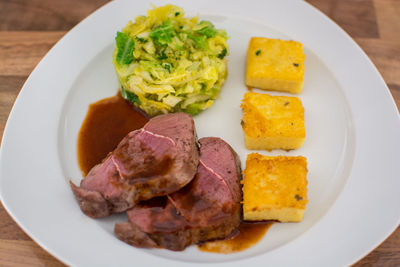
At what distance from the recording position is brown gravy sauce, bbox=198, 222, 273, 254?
2.93 m

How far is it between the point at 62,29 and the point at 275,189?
9.17ft

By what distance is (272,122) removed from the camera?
3348 millimetres

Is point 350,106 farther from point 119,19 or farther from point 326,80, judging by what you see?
point 119,19

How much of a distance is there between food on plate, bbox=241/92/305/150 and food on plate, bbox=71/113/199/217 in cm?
54

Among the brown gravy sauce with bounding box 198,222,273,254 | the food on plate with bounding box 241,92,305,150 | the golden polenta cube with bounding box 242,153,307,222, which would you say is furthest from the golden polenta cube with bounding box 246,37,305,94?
the brown gravy sauce with bounding box 198,222,273,254

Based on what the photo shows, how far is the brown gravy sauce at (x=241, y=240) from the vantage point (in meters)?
2.93

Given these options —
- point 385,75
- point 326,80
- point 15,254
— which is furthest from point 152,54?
point 385,75

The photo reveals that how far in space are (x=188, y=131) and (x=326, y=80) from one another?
A: 1.53 metres

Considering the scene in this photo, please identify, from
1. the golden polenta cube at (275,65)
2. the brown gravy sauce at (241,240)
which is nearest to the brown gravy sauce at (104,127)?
the golden polenta cube at (275,65)

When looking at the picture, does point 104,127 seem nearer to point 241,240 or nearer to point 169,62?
point 169,62

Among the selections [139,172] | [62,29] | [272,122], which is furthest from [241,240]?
[62,29]

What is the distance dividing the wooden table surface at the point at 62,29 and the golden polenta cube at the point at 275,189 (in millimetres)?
1462

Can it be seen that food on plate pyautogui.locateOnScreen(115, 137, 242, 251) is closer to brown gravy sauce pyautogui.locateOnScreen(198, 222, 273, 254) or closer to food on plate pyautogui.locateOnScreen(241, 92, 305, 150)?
brown gravy sauce pyautogui.locateOnScreen(198, 222, 273, 254)

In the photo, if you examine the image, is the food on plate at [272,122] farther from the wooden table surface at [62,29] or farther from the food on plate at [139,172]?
the wooden table surface at [62,29]
